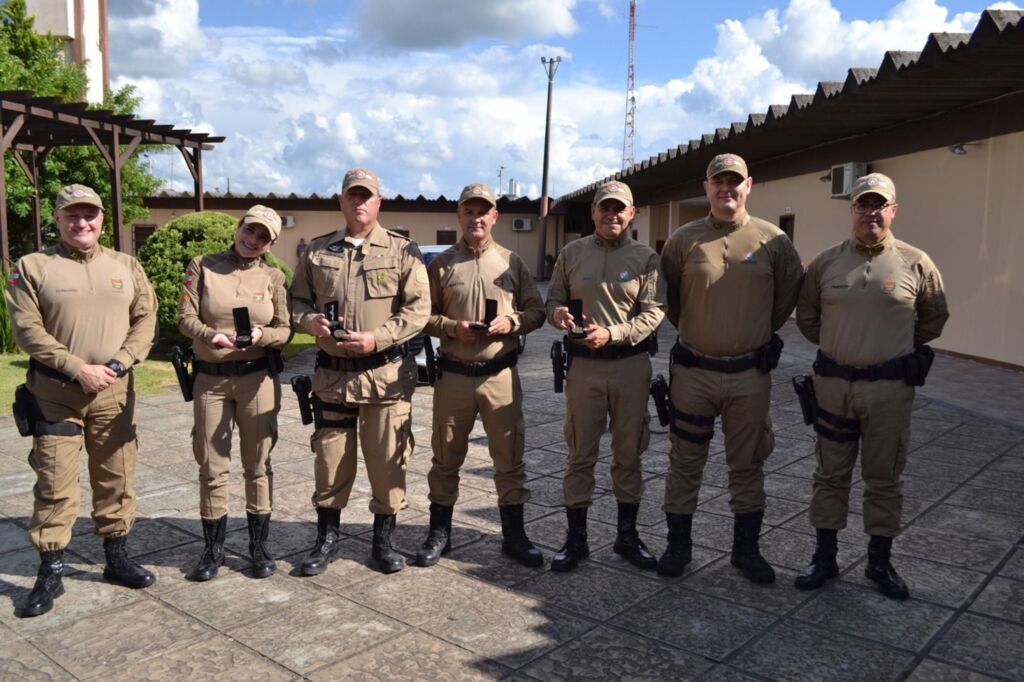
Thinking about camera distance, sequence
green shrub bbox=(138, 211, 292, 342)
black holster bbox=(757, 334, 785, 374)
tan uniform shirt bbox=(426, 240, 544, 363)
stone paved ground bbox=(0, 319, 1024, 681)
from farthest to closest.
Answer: green shrub bbox=(138, 211, 292, 342), tan uniform shirt bbox=(426, 240, 544, 363), black holster bbox=(757, 334, 785, 374), stone paved ground bbox=(0, 319, 1024, 681)

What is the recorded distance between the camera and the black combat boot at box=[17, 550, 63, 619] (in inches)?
145

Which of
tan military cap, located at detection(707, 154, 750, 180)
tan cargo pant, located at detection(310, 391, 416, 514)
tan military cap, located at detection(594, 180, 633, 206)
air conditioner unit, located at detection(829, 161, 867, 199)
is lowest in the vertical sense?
tan cargo pant, located at detection(310, 391, 416, 514)

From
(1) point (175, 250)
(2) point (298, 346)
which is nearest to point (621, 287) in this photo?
(1) point (175, 250)

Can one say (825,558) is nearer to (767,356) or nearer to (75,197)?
(767,356)

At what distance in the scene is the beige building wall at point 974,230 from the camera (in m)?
10.1

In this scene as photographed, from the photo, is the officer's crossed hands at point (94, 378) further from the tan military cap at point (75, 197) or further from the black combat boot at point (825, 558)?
the black combat boot at point (825, 558)

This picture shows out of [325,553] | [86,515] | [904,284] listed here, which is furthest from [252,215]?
[904,284]

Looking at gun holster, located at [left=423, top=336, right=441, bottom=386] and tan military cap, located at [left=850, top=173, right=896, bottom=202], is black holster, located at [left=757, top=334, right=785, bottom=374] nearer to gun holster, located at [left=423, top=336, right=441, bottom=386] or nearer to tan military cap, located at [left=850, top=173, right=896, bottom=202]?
tan military cap, located at [left=850, top=173, right=896, bottom=202]

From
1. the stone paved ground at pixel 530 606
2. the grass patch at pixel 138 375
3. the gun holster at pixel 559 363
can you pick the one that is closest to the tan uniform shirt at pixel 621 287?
the gun holster at pixel 559 363

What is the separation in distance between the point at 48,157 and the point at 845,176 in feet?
60.6

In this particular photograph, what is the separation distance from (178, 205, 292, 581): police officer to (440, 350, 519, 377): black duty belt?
853 mm

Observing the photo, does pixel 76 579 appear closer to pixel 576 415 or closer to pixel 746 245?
pixel 576 415

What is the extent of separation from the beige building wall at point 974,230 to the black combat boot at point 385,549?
8.88m

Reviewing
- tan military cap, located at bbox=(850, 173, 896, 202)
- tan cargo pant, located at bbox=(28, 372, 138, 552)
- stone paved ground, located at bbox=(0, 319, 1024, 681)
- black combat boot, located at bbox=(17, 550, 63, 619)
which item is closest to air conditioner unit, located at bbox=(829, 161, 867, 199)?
stone paved ground, located at bbox=(0, 319, 1024, 681)
